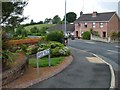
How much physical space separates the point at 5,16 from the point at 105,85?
11052 millimetres

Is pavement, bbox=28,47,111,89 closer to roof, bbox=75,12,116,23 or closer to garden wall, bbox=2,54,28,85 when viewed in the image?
garden wall, bbox=2,54,28,85

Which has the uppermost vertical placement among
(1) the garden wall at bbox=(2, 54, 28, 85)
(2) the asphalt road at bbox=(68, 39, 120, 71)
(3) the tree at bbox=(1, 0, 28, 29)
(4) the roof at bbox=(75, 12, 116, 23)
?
(4) the roof at bbox=(75, 12, 116, 23)

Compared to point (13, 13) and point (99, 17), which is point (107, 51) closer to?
point (13, 13)

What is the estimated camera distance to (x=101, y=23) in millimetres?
69625

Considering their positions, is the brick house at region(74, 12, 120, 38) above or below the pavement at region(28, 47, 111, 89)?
above

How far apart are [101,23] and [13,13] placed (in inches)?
1918

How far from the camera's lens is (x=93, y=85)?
12781 mm

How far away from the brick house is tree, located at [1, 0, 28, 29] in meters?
44.9

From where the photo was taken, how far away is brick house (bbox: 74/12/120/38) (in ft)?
224

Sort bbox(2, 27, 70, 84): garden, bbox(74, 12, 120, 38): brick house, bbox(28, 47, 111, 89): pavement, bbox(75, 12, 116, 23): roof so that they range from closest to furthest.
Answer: bbox(28, 47, 111, 89): pavement → bbox(2, 27, 70, 84): garden → bbox(74, 12, 120, 38): brick house → bbox(75, 12, 116, 23): roof

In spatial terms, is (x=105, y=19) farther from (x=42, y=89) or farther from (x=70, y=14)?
(x=70, y=14)

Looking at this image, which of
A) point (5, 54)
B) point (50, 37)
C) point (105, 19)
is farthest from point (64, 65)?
point (105, 19)

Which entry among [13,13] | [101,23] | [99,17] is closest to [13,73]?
[13,13]

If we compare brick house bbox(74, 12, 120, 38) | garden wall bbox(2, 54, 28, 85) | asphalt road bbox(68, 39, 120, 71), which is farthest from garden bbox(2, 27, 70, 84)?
brick house bbox(74, 12, 120, 38)
